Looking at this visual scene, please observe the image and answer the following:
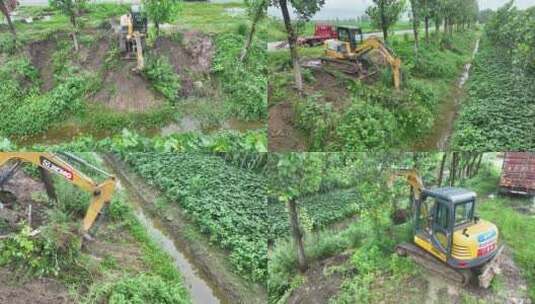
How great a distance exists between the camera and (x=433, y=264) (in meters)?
6.71

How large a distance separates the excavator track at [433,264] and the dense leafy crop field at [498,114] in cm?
252

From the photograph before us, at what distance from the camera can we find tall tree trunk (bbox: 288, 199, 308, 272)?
7332mm

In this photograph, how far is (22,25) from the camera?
13.5 meters

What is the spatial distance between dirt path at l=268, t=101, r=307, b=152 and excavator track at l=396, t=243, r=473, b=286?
7.58 ft

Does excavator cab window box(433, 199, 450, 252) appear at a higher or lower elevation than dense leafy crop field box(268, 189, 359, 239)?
higher

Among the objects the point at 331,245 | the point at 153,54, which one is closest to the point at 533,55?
the point at 331,245

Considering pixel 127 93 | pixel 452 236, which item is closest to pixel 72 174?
pixel 127 93

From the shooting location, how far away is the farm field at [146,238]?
625cm

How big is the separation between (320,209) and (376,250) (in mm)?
2580

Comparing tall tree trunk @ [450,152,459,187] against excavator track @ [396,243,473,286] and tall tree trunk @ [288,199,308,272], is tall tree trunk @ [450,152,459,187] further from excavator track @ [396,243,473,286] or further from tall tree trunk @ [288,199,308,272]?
tall tree trunk @ [288,199,308,272]

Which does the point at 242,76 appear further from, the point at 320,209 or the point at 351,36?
the point at 320,209

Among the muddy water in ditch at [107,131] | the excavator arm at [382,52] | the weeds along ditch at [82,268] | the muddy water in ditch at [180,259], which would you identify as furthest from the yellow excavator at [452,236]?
the muddy water in ditch at [107,131]

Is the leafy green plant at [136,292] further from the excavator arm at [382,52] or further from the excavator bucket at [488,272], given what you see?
the excavator arm at [382,52]

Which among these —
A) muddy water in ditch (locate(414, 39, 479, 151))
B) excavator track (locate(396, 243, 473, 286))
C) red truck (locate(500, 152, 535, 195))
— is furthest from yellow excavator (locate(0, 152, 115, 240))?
red truck (locate(500, 152, 535, 195))
